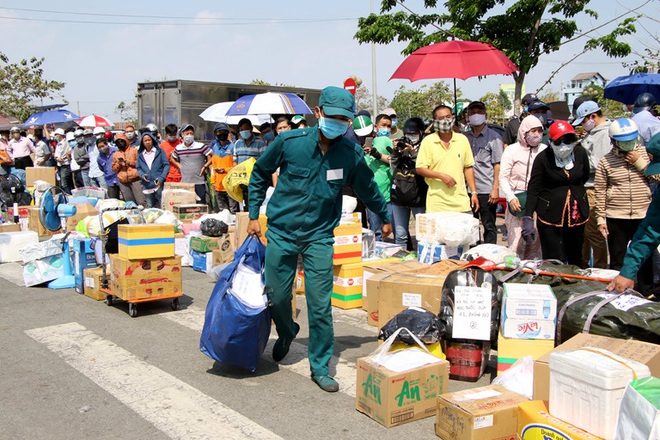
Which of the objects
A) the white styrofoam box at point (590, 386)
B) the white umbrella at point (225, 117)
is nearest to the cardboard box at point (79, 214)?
the white umbrella at point (225, 117)

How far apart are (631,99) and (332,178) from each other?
7215 mm

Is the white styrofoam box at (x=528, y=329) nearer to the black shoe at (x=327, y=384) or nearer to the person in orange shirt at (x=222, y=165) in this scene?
the black shoe at (x=327, y=384)

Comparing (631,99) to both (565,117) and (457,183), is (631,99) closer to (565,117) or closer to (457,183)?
(565,117)

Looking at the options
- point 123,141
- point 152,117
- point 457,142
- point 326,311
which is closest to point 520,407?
point 326,311

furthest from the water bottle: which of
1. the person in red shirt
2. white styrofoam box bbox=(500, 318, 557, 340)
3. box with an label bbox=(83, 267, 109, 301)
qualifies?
the person in red shirt

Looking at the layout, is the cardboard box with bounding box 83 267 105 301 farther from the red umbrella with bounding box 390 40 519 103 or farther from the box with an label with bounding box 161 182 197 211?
the red umbrella with bounding box 390 40 519 103

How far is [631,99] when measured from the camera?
33.6 feet

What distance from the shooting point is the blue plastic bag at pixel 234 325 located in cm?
502

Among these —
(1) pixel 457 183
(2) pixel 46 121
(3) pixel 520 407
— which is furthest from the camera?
(2) pixel 46 121

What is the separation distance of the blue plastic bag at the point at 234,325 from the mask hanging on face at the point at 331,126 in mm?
1155

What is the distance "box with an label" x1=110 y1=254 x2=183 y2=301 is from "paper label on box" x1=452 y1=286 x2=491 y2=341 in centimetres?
360

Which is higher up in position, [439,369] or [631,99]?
[631,99]

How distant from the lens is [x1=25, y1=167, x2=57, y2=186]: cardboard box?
1669 cm

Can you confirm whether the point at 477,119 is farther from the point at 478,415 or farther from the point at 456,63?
the point at 478,415
